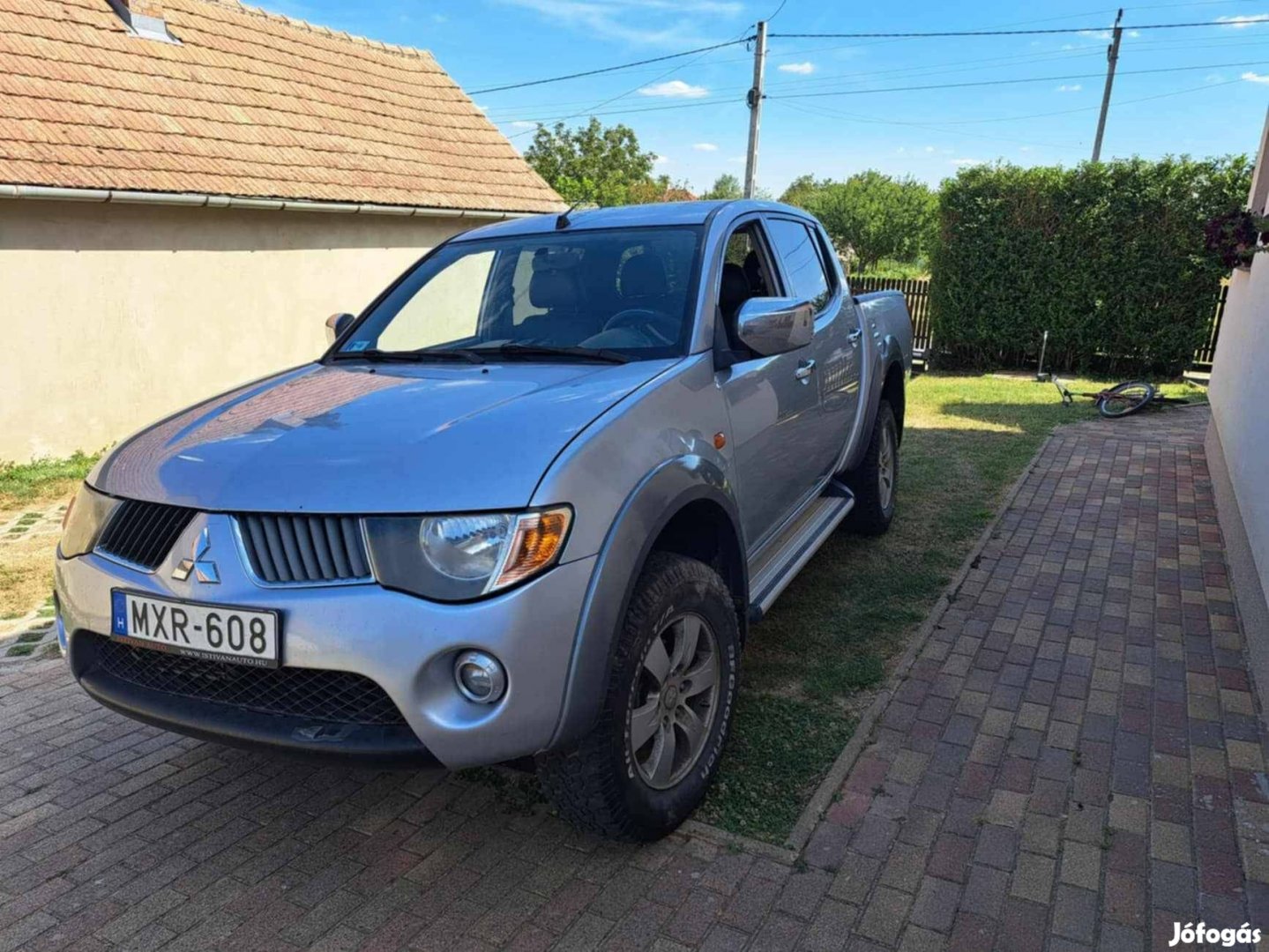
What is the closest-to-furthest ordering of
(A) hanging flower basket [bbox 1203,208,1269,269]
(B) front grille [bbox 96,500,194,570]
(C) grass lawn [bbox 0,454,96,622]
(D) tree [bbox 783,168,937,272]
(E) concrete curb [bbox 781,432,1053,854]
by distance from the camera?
(B) front grille [bbox 96,500,194,570], (E) concrete curb [bbox 781,432,1053,854], (C) grass lawn [bbox 0,454,96,622], (A) hanging flower basket [bbox 1203,208,1269,269], (D) tree [bbox 783,168,937,272]

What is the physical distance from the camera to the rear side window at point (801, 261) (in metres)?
4.17

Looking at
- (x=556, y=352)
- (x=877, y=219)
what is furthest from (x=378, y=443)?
(x=877, y=219)

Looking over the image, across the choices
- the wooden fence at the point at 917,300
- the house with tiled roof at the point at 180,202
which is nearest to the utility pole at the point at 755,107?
the wooden fence at the point at 917,300

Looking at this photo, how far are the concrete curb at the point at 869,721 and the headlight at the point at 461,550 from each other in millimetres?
1288

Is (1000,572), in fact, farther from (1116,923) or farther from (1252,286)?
(1252,286)

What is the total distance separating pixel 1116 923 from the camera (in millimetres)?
2320

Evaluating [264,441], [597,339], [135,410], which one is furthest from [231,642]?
[135,410]

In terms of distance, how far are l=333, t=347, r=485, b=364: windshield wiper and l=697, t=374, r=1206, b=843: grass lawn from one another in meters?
1.72

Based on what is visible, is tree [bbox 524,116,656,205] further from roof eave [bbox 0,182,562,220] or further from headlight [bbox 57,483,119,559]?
headlight [bbox 57,483,119,559]

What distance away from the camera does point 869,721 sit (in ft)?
11.0

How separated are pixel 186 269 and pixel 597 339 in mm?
7352

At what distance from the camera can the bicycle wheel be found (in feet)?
34.8

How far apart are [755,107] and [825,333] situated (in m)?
18.7

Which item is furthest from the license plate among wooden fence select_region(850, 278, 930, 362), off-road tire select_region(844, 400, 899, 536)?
wooden fence select_region(850, 278, 930, 362)
